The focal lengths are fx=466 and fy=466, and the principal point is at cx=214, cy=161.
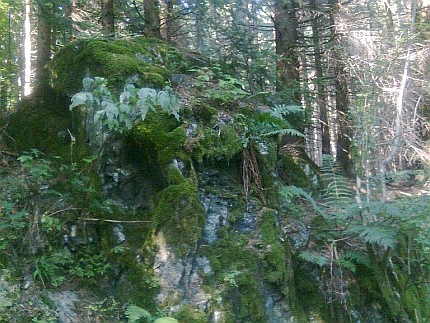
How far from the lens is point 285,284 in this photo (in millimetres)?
5789

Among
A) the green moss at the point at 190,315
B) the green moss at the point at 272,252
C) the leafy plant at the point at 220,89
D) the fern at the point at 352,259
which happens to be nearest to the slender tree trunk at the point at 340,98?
the leafy plant at the point at 220,89

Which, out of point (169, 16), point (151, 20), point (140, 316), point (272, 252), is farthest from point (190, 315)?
point (169, 16)

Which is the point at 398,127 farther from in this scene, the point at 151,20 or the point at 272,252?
the point at 151,20

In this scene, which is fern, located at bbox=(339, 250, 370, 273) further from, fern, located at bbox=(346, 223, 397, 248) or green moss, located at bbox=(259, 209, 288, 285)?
green moss, located at bbox=(259, 209, 288, 285)

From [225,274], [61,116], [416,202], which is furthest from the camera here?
[61,116]

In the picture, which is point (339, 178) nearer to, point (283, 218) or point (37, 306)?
point (283, 218)

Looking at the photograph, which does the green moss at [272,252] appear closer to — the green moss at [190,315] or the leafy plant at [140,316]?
the green moss at [190,315]

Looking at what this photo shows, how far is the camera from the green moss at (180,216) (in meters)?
5.56

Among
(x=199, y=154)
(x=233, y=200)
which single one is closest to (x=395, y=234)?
(x=233, y=200)

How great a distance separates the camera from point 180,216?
566 centimetres

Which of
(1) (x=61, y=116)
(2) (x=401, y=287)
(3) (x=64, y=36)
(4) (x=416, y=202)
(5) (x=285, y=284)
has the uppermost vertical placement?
(3) (x=64, y=36)

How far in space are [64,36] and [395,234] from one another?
8.87 meters

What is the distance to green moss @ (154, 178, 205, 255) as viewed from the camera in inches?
219

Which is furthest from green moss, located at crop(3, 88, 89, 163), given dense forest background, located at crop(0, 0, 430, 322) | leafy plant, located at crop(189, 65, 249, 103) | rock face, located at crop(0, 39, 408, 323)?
leafy plant, located at crop(189, 65, 249, 103)
